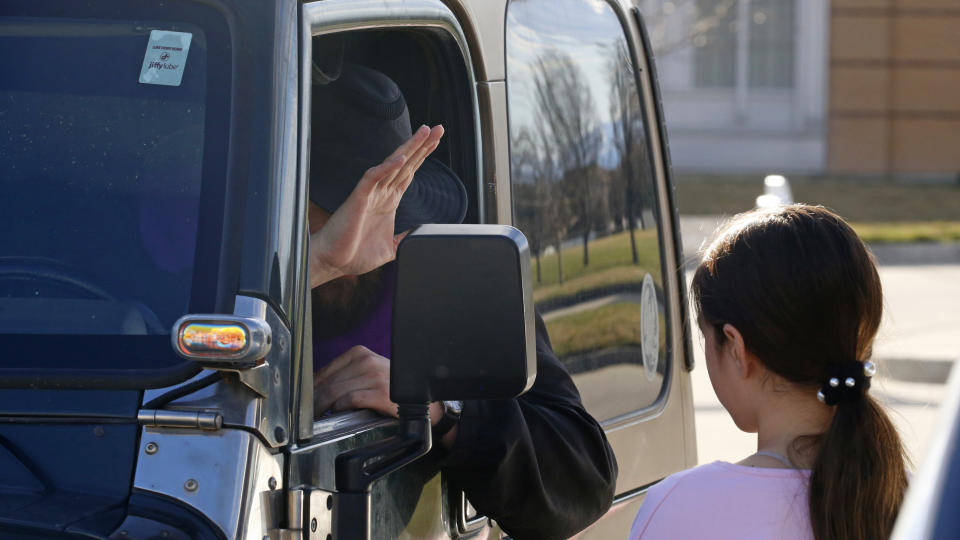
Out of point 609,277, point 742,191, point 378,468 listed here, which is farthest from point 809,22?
point 378,468

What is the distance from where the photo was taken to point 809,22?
27.4 metres

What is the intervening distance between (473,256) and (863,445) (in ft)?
2.16

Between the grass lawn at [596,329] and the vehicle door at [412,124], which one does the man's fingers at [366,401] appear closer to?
the vehicle door at [412,124]

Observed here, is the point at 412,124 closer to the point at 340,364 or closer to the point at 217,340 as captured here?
the point at 340,364

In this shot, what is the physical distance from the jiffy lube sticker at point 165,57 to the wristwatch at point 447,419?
709 mm

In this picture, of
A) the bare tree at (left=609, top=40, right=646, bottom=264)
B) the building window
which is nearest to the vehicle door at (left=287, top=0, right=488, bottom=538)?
the bare tree at (left=609, top=40, right=646, bottom=264)

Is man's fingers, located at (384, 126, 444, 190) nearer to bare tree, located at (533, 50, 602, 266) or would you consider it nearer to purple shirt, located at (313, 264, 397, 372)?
purple shirt, located at (313, 264, 397, 372)

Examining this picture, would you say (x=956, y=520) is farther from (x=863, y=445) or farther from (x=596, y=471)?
(x=596, y=471)

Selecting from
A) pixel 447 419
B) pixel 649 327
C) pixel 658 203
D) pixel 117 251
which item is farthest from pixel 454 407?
pixel 658 203

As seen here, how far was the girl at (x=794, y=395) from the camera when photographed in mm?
2045

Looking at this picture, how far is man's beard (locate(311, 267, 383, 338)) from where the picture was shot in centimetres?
270

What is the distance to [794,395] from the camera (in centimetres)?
217

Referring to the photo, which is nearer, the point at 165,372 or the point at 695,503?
the point at 165,372

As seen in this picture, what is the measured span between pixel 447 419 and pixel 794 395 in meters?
0.60
